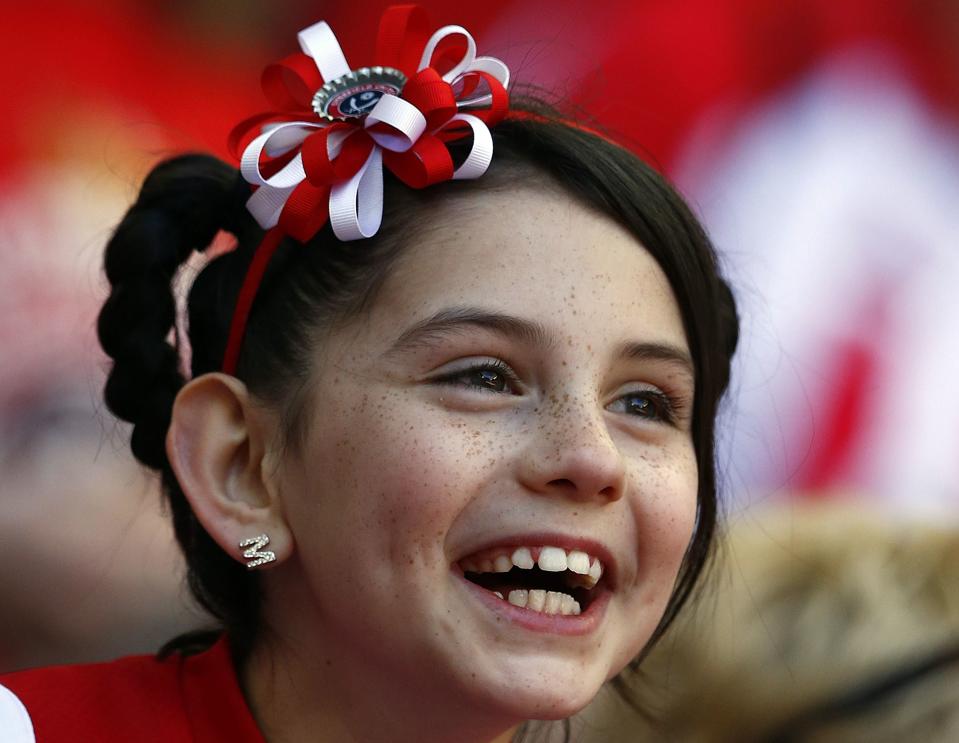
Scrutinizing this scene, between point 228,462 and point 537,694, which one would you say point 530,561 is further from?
point 228,462

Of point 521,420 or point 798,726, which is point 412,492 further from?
point 798,726

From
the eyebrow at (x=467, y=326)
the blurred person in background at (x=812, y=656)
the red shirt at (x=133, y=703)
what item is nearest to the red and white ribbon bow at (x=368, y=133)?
the eyebrow at (x=467, y=326)

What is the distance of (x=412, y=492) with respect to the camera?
3.95 feet

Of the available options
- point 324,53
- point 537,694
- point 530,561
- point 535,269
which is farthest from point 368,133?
point 537,694

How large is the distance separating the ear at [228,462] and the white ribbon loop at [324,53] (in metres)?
0.37

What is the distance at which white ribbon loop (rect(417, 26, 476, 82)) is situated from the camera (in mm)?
1414

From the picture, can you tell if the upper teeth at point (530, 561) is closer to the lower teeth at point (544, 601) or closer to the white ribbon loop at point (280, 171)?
the lower teeth at point (544, 601)

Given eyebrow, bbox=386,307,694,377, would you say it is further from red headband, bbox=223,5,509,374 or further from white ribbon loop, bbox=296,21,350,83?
white ribbon loop, bbox=296,21,350,83

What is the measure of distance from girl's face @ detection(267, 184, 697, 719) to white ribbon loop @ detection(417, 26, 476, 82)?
18cm

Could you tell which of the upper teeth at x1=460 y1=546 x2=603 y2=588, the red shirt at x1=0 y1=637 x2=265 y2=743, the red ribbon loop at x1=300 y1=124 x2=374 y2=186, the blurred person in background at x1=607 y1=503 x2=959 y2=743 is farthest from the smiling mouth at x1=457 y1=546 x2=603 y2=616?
the blurred person in background at x1=607 y1=503 x2=959 y2=743

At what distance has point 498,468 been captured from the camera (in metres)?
1.22

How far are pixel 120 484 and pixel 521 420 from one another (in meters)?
1.18

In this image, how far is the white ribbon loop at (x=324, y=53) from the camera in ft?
4.72

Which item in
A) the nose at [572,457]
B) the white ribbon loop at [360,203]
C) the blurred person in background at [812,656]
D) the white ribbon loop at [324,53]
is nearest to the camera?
the nose at [572,457]
